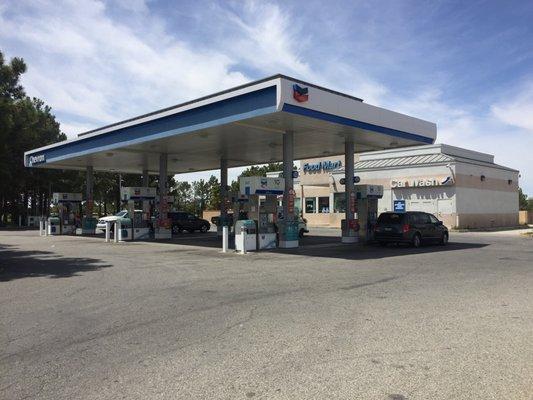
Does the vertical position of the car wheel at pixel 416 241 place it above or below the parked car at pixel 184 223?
below

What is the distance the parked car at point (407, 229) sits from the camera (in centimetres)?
2131

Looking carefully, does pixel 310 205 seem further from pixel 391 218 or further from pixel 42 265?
pixel 42 265

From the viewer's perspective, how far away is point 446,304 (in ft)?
28.6

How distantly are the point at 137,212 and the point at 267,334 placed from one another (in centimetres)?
2333

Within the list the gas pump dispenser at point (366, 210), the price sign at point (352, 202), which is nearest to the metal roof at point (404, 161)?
the gas pump dispenser at point (366, 210)

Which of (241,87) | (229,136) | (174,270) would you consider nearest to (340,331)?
(174,270)

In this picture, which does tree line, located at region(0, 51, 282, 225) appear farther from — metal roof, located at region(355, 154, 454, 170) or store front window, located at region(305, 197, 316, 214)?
metal roof, located at region(355, 154, 454, 170)

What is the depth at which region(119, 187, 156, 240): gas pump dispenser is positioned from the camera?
27.8m

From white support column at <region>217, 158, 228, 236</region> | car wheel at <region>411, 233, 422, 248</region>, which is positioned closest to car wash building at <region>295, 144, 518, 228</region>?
white support column at <region>217, 158, 228, 236</region>

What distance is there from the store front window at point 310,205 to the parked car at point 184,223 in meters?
14.3

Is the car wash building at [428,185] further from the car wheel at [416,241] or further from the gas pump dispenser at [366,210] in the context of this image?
the car wheel at [416,241]

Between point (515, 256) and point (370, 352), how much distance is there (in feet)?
45.2

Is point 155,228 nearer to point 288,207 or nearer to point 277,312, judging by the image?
point 288,207

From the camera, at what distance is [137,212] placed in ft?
94.7
